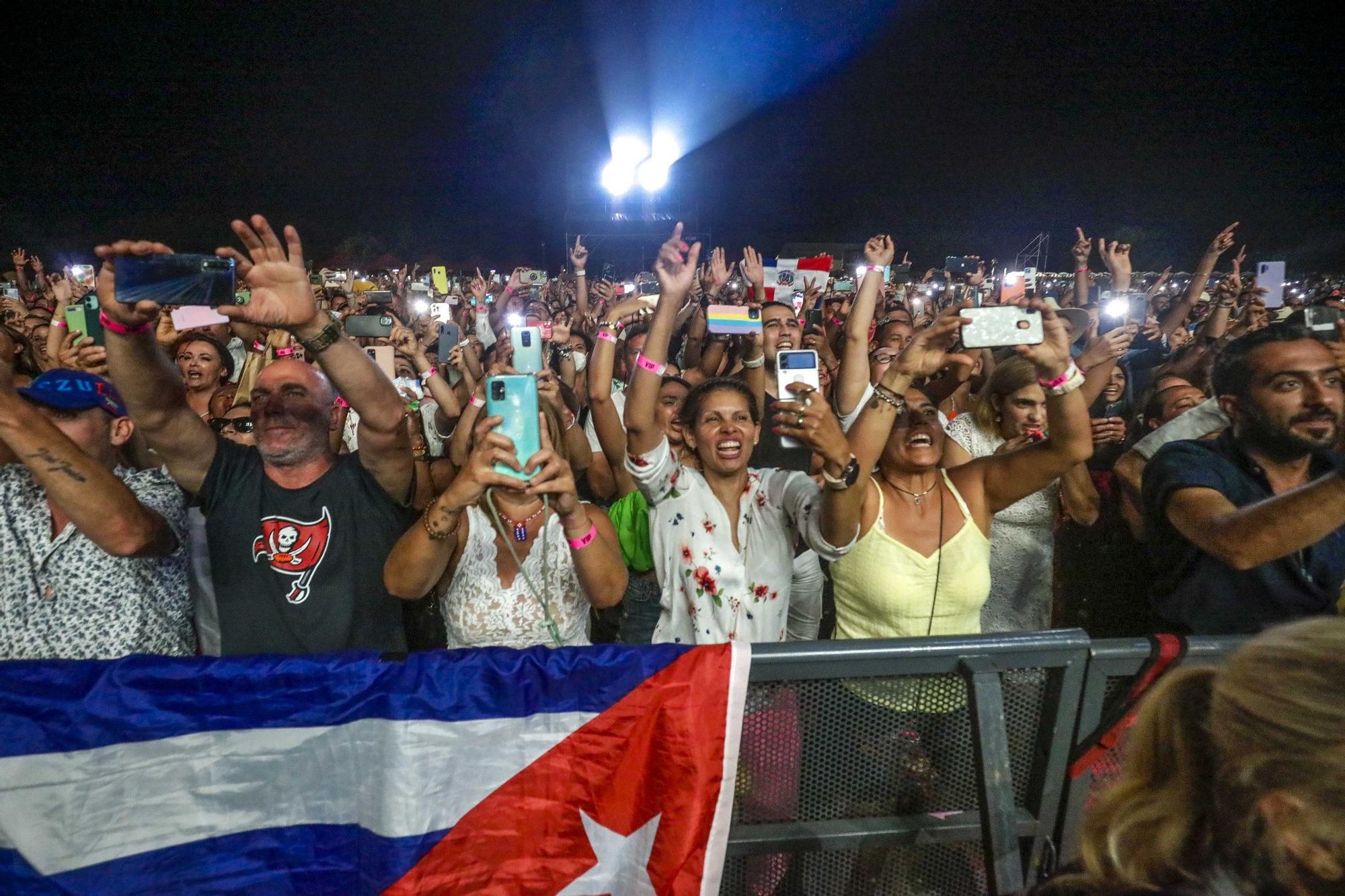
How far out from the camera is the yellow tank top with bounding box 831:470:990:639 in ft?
7.38

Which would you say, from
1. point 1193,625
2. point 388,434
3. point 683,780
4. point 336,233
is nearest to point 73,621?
point 388,434

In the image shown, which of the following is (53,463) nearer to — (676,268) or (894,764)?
(676,268)

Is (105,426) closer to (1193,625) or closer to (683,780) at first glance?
(683,780)

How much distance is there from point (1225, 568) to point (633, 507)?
190 cm

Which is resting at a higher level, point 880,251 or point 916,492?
point 880,251

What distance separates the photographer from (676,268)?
282cm

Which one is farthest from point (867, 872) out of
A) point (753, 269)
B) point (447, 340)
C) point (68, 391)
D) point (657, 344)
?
point (753, 269)

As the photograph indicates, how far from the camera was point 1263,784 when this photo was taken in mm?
A: 853

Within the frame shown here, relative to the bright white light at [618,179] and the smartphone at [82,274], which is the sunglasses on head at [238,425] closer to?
the smartphone at [82,274]

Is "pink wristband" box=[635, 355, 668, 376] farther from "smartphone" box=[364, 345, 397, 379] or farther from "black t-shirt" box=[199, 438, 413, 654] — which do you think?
"smartphone" box=[364, 345, 397, 379]

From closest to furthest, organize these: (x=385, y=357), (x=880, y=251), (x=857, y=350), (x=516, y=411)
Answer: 1. (x=516, y=411)
2. (x=857, y=350)
3. (x=385, y=357)
4. (x=880, y=251)

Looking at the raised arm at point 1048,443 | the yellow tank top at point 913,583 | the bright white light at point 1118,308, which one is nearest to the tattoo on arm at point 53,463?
the yellow tank top at point 913,583

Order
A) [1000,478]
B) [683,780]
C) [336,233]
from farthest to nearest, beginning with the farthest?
[336,233], [1000,478], [683,780]

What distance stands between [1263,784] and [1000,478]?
5.41ft
